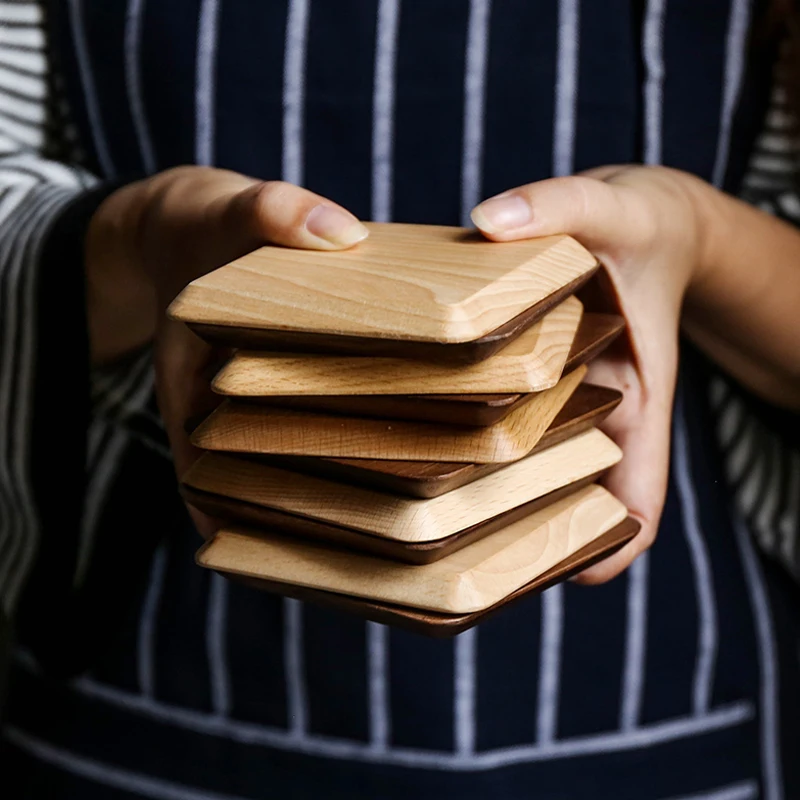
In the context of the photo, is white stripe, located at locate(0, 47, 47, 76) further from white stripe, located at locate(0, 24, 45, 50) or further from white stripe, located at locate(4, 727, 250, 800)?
white stripe, located at locate(4, 727, 250, 800)

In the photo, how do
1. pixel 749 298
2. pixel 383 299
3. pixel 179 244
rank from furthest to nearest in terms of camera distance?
pixel 749 298, pixel 179 244, pixel 383 299

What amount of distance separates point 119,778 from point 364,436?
44 centimetres

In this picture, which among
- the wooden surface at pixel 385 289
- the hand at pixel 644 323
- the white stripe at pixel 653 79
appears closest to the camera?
the wooden surface at pixel 385 289

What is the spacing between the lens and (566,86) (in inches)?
26.6

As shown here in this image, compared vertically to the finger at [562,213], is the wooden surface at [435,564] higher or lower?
lower

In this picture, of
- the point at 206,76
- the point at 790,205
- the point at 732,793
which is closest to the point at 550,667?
the point at 732,793

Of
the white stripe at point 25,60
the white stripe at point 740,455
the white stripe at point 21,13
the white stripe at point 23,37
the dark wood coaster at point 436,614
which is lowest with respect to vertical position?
the white stripe at point 740,455

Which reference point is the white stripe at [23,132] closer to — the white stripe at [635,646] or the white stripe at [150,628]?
the white stripe at [150,628]

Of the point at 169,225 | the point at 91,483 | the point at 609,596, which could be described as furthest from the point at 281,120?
the point at 609,596

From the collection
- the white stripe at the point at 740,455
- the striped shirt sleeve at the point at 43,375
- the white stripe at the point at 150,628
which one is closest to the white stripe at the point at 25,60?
the striped shirt sleeve at the point at 43,375

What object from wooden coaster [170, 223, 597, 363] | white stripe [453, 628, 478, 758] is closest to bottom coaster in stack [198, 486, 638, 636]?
wooden coaster [170, 223, 597, 363]

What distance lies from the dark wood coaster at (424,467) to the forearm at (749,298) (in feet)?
0.62

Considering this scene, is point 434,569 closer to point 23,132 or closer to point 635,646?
point 635,646

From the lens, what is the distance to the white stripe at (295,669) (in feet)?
2.27
